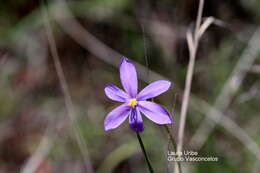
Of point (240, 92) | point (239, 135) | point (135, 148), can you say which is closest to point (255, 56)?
point (240, 92)

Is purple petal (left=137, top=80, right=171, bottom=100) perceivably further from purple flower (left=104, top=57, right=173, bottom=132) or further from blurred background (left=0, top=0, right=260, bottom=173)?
blurred background (left=0, top=0, right=260, bottom=173)

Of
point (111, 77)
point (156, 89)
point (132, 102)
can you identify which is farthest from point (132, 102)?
point (111, 77)

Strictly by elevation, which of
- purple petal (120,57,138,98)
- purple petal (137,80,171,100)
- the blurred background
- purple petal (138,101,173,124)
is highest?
the blurred background

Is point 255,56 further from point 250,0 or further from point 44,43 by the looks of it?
point 44,43

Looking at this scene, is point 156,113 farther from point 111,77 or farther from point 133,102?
point 111,77

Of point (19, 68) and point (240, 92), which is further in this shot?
point (19, 68)

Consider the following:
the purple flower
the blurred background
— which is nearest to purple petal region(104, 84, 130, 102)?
the purple flower
